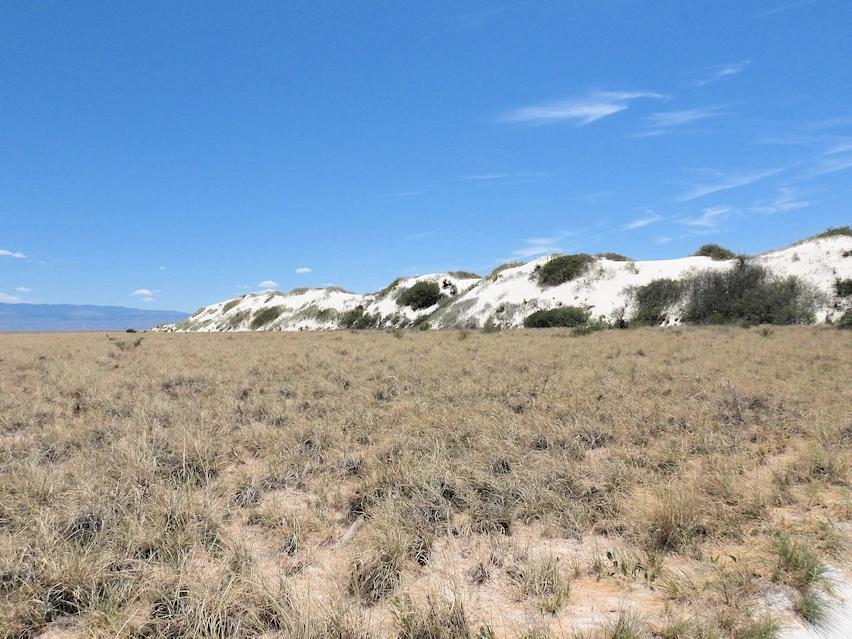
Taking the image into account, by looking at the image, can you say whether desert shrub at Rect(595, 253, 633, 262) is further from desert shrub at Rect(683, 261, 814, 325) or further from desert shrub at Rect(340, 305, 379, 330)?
desert shrub at Rect(340, 305, 379, 330)

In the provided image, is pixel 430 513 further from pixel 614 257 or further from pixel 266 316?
pixel 266 316

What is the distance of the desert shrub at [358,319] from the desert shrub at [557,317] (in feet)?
79.5

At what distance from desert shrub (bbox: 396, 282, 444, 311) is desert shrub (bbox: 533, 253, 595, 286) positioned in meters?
13.9

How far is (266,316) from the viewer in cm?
7756

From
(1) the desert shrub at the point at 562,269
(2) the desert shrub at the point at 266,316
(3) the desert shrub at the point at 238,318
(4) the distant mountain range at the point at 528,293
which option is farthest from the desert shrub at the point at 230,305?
(1) the desert shrub at the point at 562,269

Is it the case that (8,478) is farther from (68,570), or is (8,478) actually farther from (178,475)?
(68,570)

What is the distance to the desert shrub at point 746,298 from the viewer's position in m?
33.2

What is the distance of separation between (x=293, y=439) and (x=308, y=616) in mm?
4416

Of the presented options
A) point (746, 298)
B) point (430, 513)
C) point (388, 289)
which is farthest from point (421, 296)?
point (430, 513)

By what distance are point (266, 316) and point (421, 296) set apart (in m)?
31.7

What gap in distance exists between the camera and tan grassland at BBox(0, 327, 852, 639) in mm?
3197

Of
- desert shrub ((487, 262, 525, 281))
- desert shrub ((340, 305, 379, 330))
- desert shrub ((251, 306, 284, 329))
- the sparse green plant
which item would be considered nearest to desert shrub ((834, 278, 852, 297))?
desert shrub ((487, 262, 525, 281))

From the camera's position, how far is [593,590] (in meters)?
3.49

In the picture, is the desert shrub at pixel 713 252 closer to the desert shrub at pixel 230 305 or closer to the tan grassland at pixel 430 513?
the tan grassland at pixel 430 513
